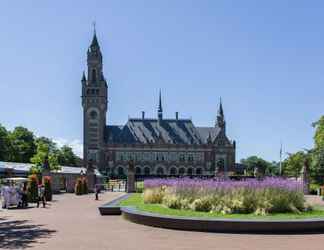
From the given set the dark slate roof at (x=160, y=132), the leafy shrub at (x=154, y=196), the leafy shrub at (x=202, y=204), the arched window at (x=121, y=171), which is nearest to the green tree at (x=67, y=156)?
the dark slate roof at (x=160, y=132)

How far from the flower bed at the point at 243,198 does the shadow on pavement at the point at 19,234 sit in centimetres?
590

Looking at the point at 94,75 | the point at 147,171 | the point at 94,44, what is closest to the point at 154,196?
the point at 94,75

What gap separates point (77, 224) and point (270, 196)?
23.2 ft

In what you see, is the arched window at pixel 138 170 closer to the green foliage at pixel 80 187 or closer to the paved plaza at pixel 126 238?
the green foliage at pixel 80 187

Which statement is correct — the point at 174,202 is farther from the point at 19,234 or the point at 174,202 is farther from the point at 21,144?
the point at 21,144

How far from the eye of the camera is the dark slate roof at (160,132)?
128 metres

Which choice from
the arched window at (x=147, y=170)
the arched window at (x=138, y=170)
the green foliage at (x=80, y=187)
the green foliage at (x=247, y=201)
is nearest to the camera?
the green foliage at (x=247, y=201)

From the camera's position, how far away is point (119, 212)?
70.4ft

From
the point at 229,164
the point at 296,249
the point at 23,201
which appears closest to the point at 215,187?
the point at 296,249

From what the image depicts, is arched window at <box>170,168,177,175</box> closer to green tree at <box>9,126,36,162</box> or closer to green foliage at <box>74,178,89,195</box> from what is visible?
green tree at <box>9,126,36,162</box>

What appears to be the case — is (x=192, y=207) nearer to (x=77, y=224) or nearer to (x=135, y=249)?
(x=77, y=224)

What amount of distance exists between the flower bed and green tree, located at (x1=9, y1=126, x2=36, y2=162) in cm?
7011

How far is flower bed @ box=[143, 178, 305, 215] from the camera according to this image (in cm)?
1816

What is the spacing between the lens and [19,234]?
15.2 meters
